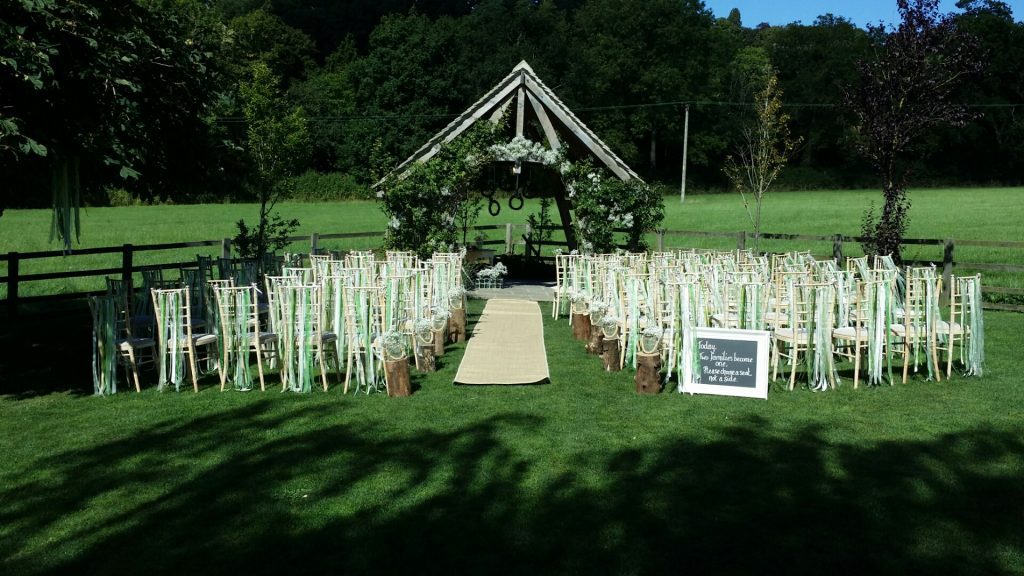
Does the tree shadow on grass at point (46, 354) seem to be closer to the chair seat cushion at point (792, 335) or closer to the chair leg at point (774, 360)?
the chair leg at point (774, 360)

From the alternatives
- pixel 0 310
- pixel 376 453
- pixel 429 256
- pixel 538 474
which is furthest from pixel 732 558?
pixel 0 310

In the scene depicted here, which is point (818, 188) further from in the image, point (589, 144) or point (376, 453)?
point (376, 453)

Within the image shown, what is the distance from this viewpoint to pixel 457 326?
1316 centimetres

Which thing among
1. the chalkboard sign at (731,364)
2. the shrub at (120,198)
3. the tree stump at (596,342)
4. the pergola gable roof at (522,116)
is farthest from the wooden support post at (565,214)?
the shrub at (120,198)

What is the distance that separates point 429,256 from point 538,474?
10.9 meters

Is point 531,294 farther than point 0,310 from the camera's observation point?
Yes

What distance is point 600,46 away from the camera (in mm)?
63562

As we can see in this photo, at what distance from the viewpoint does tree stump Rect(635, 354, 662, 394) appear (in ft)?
31.1

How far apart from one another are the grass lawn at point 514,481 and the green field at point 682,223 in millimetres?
12761

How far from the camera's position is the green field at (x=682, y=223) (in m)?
25.9

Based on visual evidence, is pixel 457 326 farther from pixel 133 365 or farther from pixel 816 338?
pixel 816 338

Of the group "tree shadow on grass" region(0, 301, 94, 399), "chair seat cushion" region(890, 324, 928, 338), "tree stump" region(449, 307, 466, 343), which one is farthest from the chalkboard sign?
"tree shadow on grass" region(0, 301, 94, 399)

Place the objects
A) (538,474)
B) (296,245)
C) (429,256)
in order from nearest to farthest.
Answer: (538,474), (429,256), (296,245)

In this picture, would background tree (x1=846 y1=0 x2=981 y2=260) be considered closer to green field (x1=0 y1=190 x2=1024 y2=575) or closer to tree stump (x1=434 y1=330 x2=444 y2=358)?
green field (x1=0 y1=190 x2=1024 y2=575)
